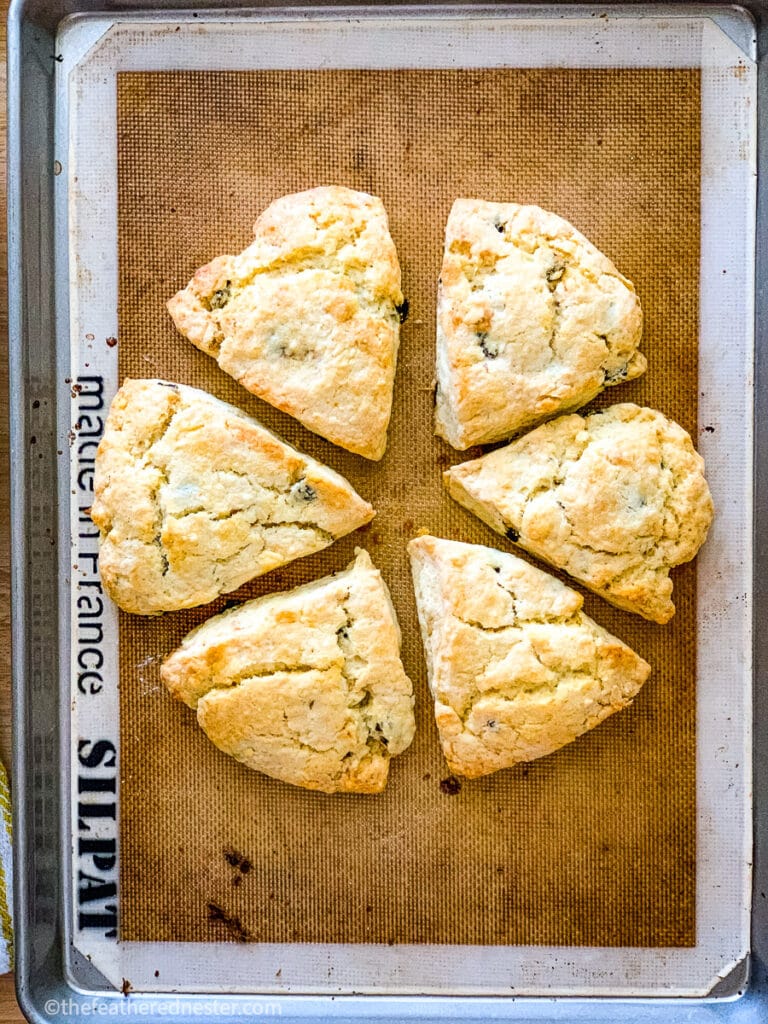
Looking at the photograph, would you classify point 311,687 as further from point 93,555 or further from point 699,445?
point 699,445

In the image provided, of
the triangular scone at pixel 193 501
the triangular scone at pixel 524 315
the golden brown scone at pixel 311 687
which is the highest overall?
the triangular scone at pixel 524 315

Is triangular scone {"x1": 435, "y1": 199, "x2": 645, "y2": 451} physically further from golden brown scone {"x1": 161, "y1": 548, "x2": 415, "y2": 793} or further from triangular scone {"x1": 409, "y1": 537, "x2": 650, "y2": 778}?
golden brown scone {"x1": 161, "y1": 548, "x2": 415, "y2": 793}

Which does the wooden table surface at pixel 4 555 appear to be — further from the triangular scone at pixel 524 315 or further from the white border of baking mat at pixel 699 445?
the triangular scone at pixel 524 315

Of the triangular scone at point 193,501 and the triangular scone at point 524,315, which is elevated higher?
the triangular scone at point 524,315

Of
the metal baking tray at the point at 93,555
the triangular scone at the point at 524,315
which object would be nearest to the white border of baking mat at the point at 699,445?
the metal baking tray at the point at 93,555

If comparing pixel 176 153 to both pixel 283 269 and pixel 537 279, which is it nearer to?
pixel 283 269

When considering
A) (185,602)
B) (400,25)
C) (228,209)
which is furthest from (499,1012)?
(400,25)

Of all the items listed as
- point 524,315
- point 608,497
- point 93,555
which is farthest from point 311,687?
point 524,315
